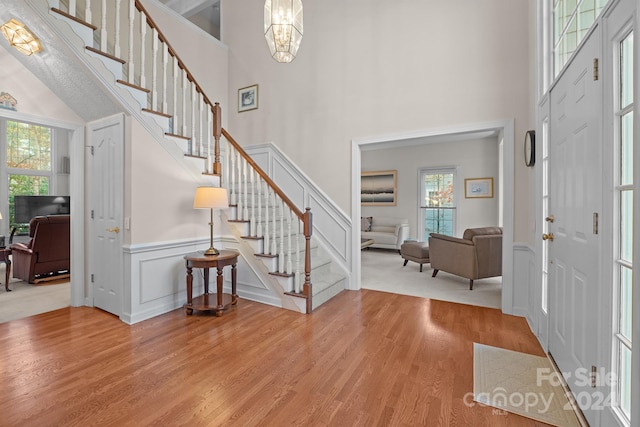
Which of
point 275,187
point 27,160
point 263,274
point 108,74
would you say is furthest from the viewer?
point 27,160

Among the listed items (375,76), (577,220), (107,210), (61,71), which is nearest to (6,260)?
(107,210)

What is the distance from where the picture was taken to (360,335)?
2.75 meters

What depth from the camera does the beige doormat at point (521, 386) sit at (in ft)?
5.66

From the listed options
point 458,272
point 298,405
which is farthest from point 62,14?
point 458,272

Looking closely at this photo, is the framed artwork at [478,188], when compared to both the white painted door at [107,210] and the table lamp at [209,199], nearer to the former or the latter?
the table lamp at [209,199]

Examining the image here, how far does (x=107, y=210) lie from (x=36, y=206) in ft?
17.5

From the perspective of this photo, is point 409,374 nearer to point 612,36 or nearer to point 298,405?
point 298,405

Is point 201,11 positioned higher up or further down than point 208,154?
higher up

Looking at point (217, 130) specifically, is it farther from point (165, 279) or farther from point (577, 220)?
point (577, 220)

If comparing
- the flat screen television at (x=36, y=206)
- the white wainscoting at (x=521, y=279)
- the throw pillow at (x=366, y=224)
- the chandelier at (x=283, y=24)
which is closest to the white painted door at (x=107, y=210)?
the chandelier at (x=283, y=24)

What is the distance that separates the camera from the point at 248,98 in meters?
5.23

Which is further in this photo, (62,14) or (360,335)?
(360,335)

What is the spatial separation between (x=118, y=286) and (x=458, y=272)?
14.4 ft

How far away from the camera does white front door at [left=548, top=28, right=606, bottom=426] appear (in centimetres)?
154
